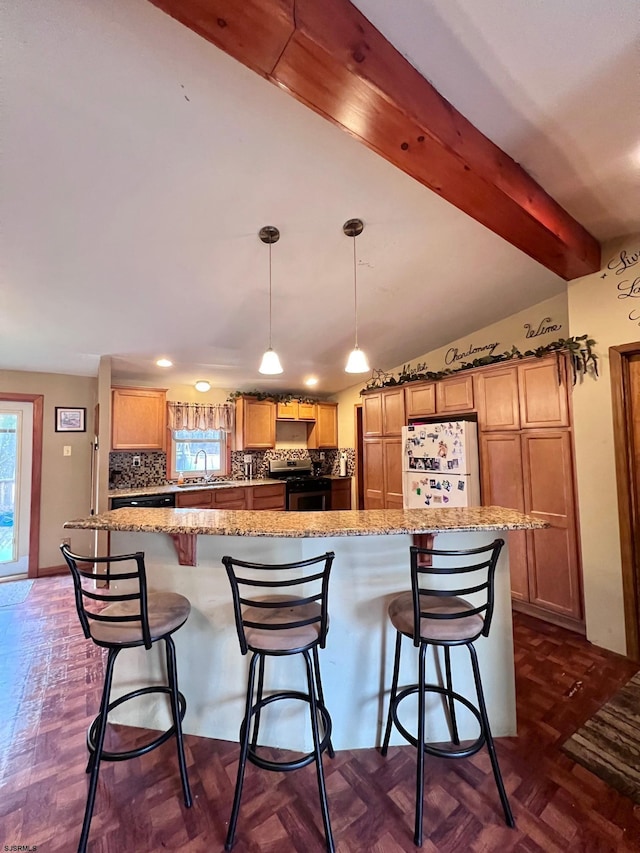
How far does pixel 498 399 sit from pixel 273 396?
308cm


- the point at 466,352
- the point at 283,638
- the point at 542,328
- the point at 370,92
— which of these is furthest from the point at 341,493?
the point at 370,92

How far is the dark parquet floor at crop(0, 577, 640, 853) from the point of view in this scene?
1305 millimetres

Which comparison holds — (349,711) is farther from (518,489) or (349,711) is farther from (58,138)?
(58,138)

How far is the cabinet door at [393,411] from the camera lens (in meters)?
4.17

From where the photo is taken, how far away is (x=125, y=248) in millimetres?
2137

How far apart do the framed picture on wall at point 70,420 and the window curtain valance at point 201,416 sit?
0.95 metres

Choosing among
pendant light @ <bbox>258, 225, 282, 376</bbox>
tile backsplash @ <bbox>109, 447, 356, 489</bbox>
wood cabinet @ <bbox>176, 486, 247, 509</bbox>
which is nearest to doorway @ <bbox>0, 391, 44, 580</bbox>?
tile backsplash @ <bbox>109, 447, 356, 489</bbox>

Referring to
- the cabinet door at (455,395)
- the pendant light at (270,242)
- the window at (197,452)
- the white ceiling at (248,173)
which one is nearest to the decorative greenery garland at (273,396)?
the window at (197,452)

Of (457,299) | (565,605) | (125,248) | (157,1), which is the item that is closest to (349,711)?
(565,605)

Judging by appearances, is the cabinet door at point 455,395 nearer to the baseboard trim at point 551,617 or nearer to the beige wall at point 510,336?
the beige wall at point 510,336

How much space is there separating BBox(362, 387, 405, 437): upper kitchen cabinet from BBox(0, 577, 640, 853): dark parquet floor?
8.84 feet

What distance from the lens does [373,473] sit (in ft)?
14.9

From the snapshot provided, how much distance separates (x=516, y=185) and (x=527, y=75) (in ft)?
1.78

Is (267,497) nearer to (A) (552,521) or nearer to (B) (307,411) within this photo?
(B) (307,411)
